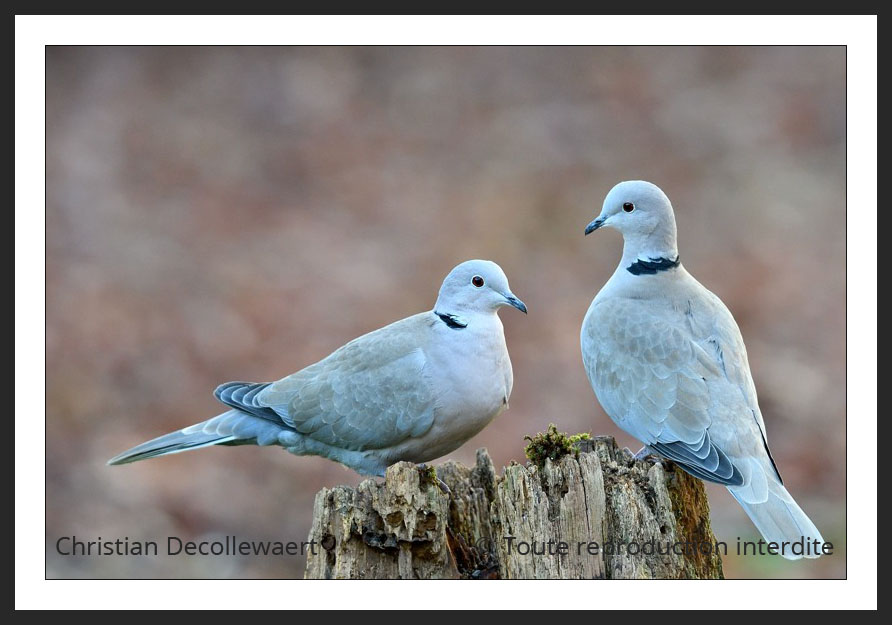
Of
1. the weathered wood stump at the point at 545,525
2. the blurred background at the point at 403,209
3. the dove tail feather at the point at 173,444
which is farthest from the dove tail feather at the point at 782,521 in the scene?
the blurred background at the point at 403,209

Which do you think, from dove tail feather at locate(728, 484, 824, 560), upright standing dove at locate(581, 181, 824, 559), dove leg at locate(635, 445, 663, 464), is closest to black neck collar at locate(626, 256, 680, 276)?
upright standing dove at locate(581, 181, 824, 559)

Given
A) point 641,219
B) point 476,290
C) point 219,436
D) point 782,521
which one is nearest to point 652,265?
point 641,219

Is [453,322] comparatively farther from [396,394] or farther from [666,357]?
[666,357]

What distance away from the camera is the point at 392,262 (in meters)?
13.6

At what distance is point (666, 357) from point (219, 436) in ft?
9.95

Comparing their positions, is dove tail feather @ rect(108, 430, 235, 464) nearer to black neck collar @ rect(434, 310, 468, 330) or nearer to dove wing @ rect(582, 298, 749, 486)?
black neck collar @ rect(434, 310, 468, 330)

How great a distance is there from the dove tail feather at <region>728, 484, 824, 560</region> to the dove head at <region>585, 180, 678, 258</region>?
1.68m

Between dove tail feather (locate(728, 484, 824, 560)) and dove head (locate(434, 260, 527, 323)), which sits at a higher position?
dove head (locate(434, 260, 527, 323))

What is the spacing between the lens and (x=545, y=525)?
5.47 m

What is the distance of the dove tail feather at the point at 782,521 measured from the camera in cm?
523

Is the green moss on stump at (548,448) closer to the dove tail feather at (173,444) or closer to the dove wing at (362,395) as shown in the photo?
the dove wing at (362,395)

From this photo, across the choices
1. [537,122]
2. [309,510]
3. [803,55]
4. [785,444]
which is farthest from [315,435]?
[803,55]

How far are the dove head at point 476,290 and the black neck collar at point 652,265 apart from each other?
873 mm

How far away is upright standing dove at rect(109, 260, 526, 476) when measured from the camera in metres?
5.89
